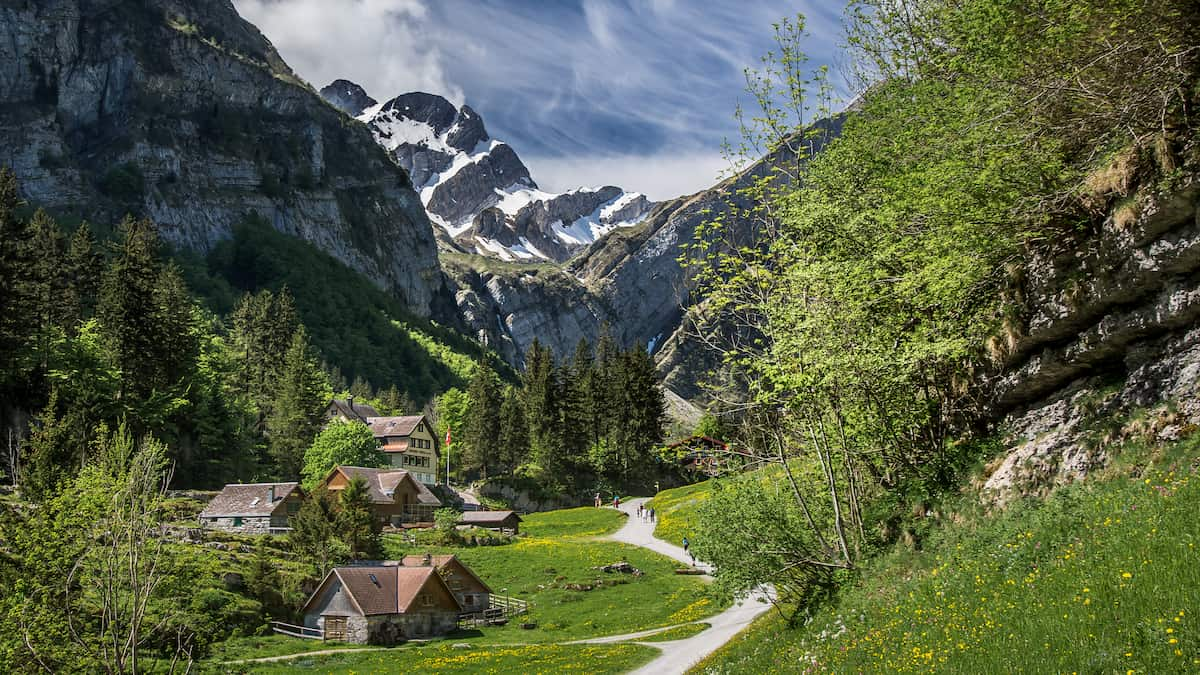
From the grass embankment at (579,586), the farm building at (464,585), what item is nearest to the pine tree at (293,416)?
the grass embankment at (579,586)

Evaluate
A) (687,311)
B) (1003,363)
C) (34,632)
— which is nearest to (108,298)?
(34,632)

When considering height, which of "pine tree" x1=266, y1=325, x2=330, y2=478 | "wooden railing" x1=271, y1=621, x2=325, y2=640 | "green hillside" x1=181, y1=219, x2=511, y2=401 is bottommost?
"wooden railing" x1=271, y1=621, x2=325, y2=640

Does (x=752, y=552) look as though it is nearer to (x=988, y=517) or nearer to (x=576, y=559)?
(x=988, y=517)

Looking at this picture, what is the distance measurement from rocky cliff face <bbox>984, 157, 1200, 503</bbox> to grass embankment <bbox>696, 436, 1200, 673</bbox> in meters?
1.03

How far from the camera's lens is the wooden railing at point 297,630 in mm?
45656

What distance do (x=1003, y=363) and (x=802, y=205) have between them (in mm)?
5777

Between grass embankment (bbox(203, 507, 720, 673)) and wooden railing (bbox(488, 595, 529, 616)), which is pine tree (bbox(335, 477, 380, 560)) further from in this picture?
wooden railing (bbox(488, 595, 529, 616))

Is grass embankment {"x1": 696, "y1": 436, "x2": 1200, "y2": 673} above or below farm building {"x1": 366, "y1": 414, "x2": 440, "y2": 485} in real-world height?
below

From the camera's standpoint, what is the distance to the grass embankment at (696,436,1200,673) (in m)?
7.82

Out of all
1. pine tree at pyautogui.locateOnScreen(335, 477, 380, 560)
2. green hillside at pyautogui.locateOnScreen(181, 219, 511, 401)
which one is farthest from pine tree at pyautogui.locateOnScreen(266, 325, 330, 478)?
green hillside at pyautogui.locateOnScreen(181, 219, 511, 401)

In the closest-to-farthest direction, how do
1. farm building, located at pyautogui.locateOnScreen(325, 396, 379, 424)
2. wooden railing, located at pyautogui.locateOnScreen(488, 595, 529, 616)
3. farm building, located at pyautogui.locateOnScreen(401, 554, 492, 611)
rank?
wooden railing, located at pyautogui.locateOnScreen(488, 595, 529, 616) → farm building, located at pyautogui.locateOnScreen(401, 554, 492, 611) → farm building, located at pyautogui.locateOnScreen(325, 396, 379, 424)

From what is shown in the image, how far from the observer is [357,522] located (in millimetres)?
58125

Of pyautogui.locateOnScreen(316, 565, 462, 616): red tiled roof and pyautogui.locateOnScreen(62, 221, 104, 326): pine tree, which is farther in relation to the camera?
pyautogui.locateOnScreen(62, 221, 104, 326): pine tree

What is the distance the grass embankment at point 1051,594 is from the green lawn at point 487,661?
64.0ft
